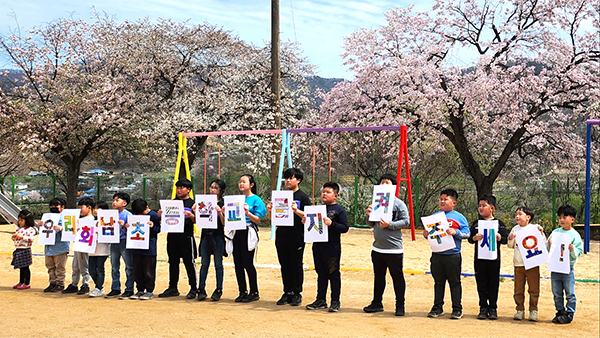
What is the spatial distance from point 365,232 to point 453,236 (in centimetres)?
1210

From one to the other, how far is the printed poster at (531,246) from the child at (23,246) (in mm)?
6937

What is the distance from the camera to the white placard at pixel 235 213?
862cm

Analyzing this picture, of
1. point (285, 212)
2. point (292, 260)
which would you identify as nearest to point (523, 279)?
point (292, 260)

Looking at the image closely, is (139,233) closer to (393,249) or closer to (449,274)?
(393,249)

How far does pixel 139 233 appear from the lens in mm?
8961

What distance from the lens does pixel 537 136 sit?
19.8 metres

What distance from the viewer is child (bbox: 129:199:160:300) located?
29.7ft

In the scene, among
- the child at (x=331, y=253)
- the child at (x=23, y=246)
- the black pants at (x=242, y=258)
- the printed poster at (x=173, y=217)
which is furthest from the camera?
the child at (x=23, y=246)

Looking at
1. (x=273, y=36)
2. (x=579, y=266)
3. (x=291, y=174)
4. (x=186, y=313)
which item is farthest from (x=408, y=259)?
(x=273, y=36)

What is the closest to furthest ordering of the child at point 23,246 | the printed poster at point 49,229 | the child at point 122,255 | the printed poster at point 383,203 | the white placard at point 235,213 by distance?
the printed poster at point 383,203
the white placard at point 235,213
the child at point 122,255
the printed poster at point 49,229
the child at point 23,246

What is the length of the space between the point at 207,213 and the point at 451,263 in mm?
3212

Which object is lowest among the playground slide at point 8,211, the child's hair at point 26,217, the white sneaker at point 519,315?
the white sneaker at point 519,315

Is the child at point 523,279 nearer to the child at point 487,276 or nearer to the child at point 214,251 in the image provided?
the child at point 487,276

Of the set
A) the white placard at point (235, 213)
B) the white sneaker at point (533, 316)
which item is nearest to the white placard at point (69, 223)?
the white placard at point (235, 213)
